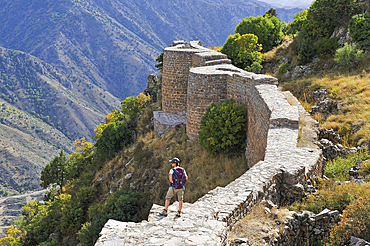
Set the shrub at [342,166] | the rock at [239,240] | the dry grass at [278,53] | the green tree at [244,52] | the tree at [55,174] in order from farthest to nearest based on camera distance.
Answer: the tree at [55,174] < the dry grass at [278,53] < the green tree at [244,52] < the shrub at [342,166] < the rock at [239,240]

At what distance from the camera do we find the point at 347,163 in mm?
6828

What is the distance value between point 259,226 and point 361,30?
14.6 m

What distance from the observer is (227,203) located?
4977mm

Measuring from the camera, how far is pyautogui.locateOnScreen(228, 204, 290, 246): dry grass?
4.55 m

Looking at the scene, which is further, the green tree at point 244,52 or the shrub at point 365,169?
the green tree at point 244,52

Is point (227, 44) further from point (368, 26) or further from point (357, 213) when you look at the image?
point (357, 213)

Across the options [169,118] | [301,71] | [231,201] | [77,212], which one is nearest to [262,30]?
[301,71]

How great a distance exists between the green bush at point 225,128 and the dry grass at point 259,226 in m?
6.44

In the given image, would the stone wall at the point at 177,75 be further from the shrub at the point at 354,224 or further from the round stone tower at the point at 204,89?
the shrub at the point at 354,224

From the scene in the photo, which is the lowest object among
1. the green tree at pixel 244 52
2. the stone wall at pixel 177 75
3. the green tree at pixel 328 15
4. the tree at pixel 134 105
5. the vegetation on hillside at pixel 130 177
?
the vegetation on hillside at pixel 130 177

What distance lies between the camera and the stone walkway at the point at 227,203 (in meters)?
4.21

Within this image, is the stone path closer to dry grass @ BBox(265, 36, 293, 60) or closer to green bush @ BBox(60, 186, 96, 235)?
green bush @ BBox(60, 186, 96, 235)

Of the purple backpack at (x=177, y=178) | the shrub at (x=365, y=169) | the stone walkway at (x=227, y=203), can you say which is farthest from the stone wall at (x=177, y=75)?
the purple backpack at (x=177, y=178)

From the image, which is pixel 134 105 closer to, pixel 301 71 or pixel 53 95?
pixel 301 71
